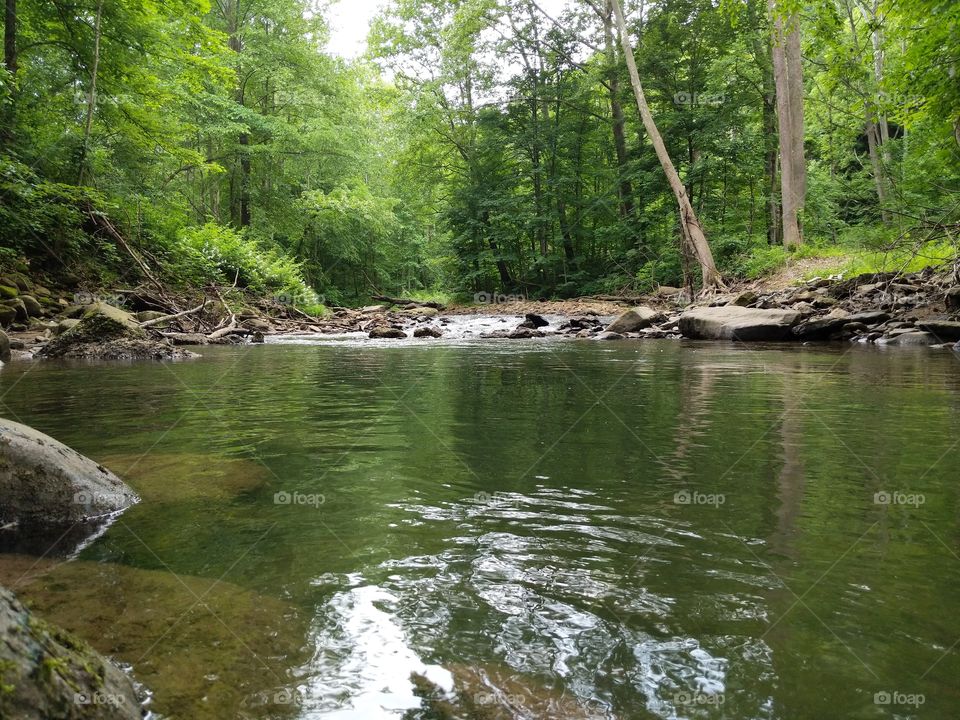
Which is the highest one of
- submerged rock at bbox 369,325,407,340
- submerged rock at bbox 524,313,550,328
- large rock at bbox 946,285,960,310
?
large rock at bbox 946,285,960,310

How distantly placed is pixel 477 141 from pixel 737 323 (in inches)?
791

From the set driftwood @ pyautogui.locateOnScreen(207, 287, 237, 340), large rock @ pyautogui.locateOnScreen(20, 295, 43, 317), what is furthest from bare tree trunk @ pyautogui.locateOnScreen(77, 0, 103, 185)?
driftwood @ pyautogui.locateOnScreen(207, 287, 237, 340)

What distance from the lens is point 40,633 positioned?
1.26 meters

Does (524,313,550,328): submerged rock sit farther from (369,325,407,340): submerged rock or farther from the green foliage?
the green foliage

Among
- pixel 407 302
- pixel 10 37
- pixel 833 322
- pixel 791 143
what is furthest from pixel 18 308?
pixel 407 302

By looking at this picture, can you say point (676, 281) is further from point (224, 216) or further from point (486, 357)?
point (224, 216)

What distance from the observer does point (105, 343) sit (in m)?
9.54

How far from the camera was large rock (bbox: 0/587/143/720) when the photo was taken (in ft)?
3.61

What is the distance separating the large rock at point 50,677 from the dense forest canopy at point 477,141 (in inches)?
352

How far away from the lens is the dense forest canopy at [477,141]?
11906 millimetres

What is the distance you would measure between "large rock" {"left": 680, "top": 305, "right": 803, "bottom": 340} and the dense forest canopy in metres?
1.88

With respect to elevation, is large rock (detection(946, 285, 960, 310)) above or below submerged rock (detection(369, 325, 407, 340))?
above

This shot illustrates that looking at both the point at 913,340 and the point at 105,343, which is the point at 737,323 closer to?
the point at 913,340

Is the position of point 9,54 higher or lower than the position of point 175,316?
higher
